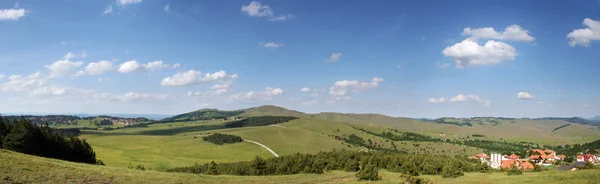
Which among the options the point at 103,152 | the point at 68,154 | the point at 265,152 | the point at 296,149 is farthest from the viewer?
the point at 296,149

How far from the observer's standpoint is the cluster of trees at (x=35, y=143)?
65.8 metres

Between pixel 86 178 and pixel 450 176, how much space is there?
5157 cm

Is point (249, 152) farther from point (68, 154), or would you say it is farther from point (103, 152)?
point (68, 154)

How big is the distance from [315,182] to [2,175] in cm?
3461

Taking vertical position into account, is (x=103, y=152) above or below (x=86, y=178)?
below

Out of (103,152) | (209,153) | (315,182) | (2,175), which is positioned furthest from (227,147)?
(2,175)

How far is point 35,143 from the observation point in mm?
69125

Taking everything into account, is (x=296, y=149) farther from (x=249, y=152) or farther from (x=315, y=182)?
(x=315, y=182)

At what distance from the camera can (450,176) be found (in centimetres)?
5769

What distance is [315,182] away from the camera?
1960 inches

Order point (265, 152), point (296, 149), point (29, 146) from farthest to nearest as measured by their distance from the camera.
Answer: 1. point (296, 149)
2. point (265, 152)
3. point (29, 146)

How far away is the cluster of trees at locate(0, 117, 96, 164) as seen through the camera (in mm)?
65750

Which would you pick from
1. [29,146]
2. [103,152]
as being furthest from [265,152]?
[29,146]

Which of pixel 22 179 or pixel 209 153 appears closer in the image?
pixel 22 179
